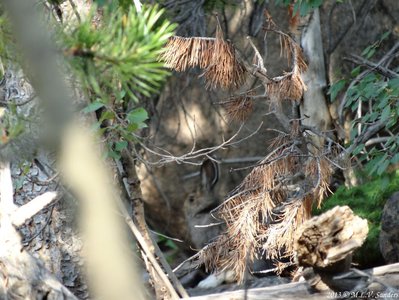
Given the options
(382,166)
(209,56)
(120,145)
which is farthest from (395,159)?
(120,145)

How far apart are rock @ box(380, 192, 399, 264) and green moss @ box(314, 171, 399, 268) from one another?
0.64 feet

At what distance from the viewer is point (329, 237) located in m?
1.97

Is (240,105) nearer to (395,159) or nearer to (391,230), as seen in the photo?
(395,159)

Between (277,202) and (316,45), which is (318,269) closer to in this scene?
(277,202)

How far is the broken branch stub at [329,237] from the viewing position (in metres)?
1.95

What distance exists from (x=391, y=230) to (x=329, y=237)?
5.45 ft

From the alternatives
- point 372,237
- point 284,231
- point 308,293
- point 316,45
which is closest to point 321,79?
point 316,45

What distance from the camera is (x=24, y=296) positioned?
5.88 ft

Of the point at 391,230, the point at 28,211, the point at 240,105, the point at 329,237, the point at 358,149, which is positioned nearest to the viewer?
the point at 28,211

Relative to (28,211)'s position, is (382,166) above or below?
below

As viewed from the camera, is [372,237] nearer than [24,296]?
No

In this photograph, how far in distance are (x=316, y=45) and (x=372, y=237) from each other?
1.35m

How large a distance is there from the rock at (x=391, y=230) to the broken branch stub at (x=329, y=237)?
1.58 metres

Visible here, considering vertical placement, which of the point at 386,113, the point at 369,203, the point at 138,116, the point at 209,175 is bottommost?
the point at 209,175
